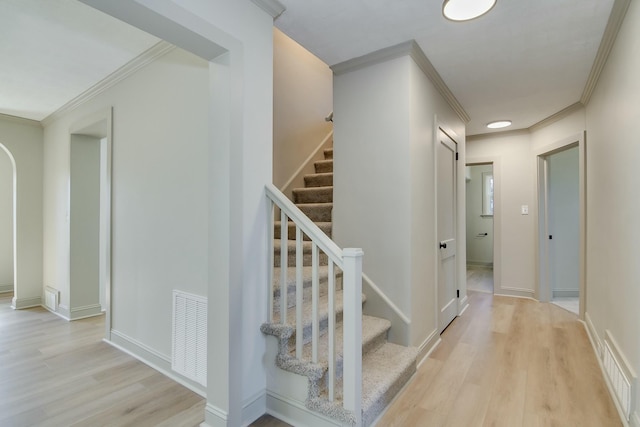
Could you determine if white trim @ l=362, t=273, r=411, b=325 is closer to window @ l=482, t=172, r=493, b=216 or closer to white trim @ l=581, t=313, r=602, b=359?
white trim @ l=581, t=313, r=602, b=359

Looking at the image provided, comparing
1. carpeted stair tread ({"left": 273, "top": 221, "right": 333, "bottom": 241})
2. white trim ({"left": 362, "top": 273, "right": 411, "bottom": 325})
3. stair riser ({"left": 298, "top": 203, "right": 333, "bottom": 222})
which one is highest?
stair riser ({"left": 298, "top": 203, "right": 333, "bottom": 222})

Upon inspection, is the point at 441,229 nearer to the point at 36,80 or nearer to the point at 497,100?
the point at 497,100

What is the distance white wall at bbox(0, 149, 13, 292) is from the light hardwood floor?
2.39 meters

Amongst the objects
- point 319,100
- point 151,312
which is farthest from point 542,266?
point 151,312

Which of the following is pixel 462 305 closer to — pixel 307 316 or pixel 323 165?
pixel 323 165

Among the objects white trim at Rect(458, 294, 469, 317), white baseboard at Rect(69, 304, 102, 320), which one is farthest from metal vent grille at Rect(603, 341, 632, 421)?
white baseboard at Rect(69, 304, 102, 320)

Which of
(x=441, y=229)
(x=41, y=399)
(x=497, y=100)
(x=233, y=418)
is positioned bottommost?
(x=41, y=399)

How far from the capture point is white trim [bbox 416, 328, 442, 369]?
2.43 m

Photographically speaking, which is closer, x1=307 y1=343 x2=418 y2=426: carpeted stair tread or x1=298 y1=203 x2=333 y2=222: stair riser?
x1=307 y1=343 x2=418 y2=426: carpeted stair tread

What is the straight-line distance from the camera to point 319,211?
9.97ft

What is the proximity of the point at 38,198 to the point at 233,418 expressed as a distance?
13.8 feet

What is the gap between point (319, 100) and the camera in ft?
12.9

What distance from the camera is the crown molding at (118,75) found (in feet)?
7.83

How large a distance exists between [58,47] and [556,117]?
491 cm
